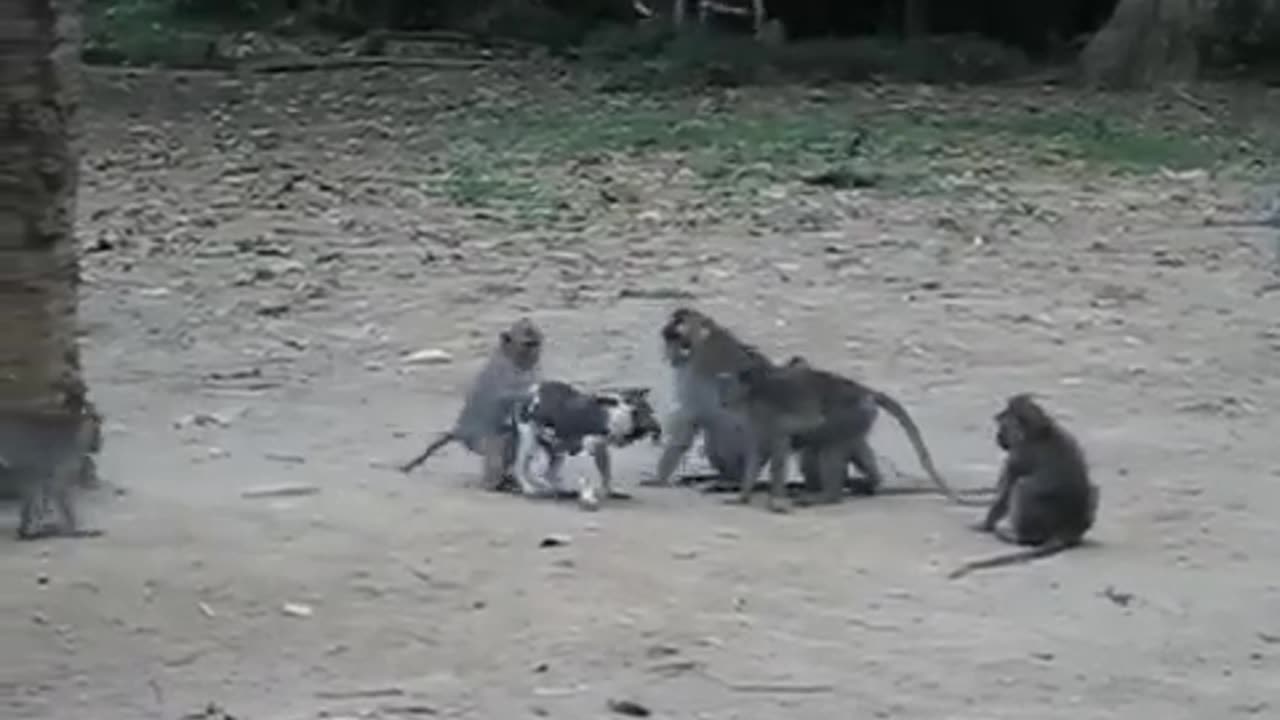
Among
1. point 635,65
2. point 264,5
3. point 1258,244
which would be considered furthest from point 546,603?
point 264,5

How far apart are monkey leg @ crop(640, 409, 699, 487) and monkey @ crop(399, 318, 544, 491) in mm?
438

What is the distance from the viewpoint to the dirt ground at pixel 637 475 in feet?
21.1

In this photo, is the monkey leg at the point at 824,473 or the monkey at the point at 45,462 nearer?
the monkey at the point at 45,462

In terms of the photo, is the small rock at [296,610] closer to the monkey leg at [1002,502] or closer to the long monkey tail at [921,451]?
the monkey leg at [1002,502]

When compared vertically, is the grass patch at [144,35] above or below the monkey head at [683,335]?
below

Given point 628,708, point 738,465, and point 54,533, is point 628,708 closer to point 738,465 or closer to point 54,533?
point 54,533

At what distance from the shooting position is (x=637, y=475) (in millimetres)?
8961

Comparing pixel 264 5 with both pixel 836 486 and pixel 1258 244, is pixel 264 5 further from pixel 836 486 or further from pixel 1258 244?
pixel 836 486

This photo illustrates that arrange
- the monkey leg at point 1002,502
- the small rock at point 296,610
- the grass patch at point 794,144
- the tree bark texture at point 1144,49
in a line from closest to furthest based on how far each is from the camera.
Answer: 1. the small rock at point 296,610
2. the monkey leg at point 1002,502
3. the grass patch at point 794,144
4. the tree bark texture at point 1144,49

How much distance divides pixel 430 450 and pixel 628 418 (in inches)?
25.9

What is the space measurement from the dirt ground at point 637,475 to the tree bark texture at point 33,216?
0.40 metres

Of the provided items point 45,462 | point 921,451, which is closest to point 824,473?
point 921,451

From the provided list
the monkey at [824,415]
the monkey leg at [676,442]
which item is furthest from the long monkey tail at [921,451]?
the monkey leg at [676,442]

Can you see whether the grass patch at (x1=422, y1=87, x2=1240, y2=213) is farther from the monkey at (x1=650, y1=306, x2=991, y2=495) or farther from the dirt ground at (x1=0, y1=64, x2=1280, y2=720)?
the monkey at (x1=650, y1=306, x2=991, y2=495)
